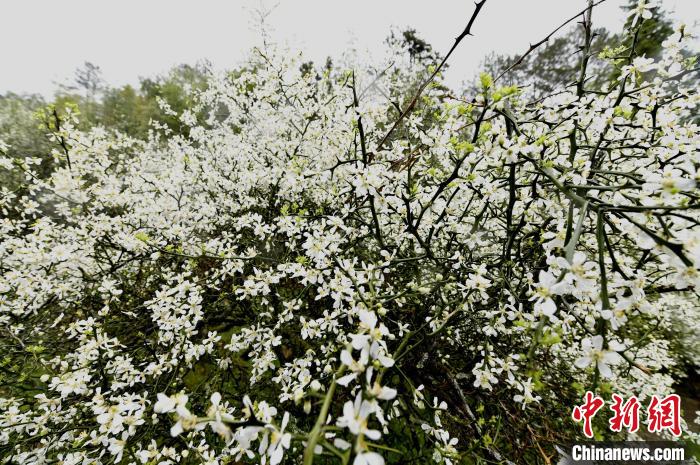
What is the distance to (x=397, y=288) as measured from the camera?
162 inches

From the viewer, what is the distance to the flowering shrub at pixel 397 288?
1.54 m

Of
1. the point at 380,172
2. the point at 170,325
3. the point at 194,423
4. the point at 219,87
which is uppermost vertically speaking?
the point at 219,87

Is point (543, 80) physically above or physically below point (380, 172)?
above

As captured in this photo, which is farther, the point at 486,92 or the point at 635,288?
the point at 486,92

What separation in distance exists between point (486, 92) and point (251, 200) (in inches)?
180

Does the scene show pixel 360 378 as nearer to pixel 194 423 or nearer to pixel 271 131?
pixel 194 423

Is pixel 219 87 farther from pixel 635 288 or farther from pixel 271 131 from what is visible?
pixel 635 288

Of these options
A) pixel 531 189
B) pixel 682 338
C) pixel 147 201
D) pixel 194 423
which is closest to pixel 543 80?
pixel 682 338

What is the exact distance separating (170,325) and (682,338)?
13.6m

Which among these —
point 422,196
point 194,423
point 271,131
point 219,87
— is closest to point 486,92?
point 422,196


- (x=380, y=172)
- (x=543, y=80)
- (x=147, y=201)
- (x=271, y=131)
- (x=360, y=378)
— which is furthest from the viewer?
(x=543, y=80)

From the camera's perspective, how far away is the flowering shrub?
1.54 meters

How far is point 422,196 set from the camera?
134 inches

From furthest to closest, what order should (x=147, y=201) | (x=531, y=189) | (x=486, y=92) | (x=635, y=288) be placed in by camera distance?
(x=147, y=201)
(x=531, y=189)
(x=486, y=92)
(x=635, y=288)
